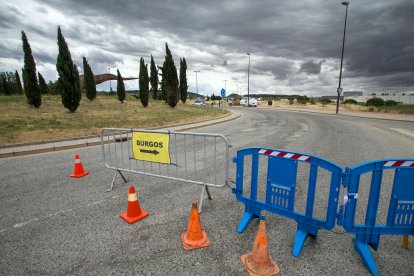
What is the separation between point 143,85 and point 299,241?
29.0 m

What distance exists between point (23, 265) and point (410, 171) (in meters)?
4.73

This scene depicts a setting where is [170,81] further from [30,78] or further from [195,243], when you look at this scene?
[195,243]

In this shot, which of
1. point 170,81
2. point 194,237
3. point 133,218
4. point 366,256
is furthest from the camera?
point 170,81

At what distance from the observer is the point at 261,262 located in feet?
7.95

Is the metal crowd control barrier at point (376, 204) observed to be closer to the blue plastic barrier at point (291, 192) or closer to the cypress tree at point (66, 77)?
the blue plastic barrier at point (291, 192)

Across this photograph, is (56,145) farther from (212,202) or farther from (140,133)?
(212,202)

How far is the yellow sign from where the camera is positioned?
430 centimetres

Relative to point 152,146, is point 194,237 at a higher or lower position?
lower

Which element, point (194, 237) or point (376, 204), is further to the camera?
point (194, 237)

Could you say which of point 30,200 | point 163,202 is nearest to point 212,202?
point 163,202

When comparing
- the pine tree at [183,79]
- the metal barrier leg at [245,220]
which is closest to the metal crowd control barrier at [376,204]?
the metal barrier leg at [245,220]

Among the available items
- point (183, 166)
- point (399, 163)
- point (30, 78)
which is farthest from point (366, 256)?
point (30, 78)

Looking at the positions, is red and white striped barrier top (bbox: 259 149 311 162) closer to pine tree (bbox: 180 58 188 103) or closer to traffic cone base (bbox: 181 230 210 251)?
traffic cone base (bbox: 181 230 210 251)

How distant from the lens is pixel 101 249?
9.21ft
